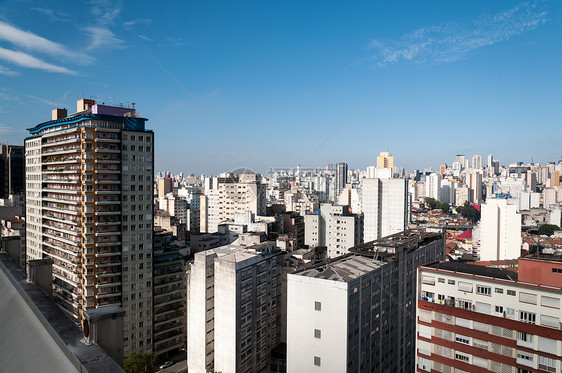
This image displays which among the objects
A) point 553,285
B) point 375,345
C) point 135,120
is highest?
point 135,120

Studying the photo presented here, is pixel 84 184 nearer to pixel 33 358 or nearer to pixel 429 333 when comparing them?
pixel 429 333

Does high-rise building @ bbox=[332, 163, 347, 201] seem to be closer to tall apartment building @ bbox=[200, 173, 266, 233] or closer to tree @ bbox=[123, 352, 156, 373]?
tall apartment building @ bbox=[200, 173, 266, 233]

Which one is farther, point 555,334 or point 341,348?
point 341,348

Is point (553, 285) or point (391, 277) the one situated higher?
point (553, 285)

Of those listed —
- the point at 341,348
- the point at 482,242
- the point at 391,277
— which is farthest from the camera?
the point at 482,242

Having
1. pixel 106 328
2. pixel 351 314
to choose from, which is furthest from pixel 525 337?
pixel 106 328

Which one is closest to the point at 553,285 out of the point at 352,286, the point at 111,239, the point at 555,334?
the point at 555,334

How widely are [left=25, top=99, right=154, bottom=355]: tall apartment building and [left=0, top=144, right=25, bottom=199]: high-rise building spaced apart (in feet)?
54.6

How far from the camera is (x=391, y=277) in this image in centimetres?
1076

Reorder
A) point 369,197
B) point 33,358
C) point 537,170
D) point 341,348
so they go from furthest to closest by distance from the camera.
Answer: point 537,170
point 369,197
point 341,348
point 33,358

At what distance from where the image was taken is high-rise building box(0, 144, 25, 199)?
2597cm

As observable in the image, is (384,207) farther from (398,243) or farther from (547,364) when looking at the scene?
(547,364)

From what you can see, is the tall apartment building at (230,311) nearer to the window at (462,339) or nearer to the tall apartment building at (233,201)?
the window at (462,339)

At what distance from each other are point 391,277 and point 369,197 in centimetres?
1493
